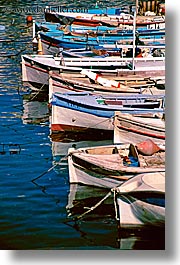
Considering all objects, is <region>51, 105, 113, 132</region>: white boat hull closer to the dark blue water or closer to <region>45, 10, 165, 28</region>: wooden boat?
the dark blue water

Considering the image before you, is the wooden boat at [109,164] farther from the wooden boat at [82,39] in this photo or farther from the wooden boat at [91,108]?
the wooden boat at [82,39]

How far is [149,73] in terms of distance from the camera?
9234mm

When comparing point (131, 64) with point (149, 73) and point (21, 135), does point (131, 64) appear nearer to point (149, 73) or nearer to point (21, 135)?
point (149, 73)

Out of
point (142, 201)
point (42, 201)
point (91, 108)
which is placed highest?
point (142, 201)

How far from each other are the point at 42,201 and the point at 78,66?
182 inches

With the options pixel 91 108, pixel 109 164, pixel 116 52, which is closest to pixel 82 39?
pixel 116 52

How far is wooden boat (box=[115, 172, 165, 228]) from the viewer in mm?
4582

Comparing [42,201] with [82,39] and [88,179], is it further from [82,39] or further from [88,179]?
[82,39]

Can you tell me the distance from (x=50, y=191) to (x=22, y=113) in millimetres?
3566

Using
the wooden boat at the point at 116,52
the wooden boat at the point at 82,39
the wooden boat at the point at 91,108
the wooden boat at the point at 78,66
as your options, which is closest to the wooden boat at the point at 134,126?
the wooden boat at the point at 91,108

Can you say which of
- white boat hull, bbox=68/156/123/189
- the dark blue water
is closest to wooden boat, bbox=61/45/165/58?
the dark blue water

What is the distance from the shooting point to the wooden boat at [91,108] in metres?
7.86

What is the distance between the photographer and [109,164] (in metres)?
5.82

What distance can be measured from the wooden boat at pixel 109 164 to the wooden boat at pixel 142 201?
56 centimetres
